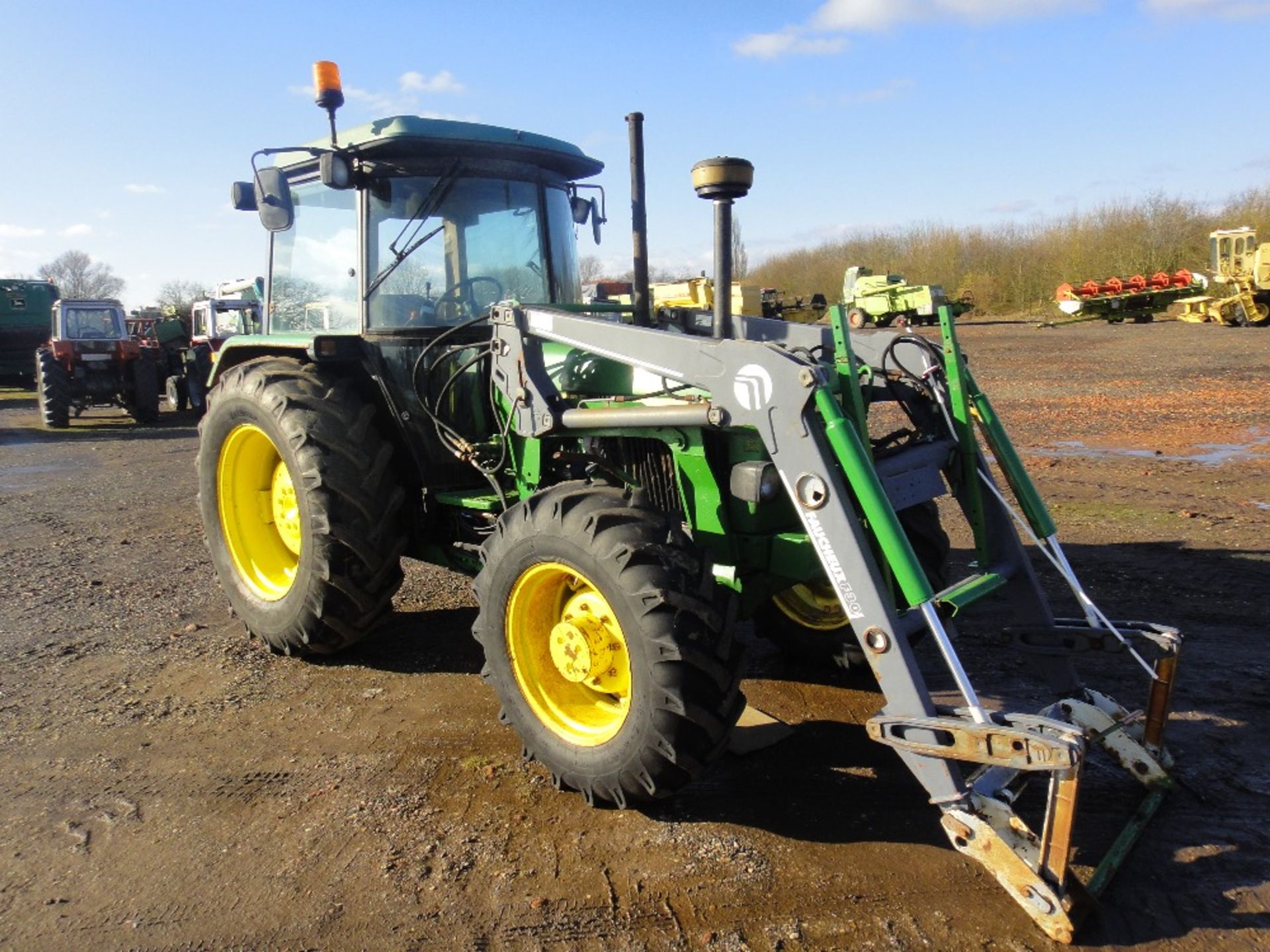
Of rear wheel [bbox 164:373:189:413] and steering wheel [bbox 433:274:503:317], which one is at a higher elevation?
steering wheel [bbox 433:274:503:317]

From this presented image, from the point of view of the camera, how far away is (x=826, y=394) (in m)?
3.05

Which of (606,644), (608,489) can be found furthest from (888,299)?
(606,644)

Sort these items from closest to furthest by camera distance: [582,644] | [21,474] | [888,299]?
[582,644] → [21,474] → [888,299]

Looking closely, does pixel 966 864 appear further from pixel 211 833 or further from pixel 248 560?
pixel 248 560

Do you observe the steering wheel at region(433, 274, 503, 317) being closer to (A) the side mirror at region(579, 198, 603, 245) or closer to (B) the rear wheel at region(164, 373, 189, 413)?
(A) the side mirror at region(579, 198, 603, 245)

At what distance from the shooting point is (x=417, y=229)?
4617mm

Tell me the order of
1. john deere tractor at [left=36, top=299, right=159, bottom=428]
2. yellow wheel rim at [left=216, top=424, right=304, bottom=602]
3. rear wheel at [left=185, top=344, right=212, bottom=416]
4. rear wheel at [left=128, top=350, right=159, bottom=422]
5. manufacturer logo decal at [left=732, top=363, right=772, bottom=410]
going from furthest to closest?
rear wheel at [left=185, top=344, right=212, bottom=416]
rear wheel at [left=128, top=350, right=159, bottom=422]
john deere tractor at [left=36, top=299, right=159, bottom=428]
yellow wheel rim at [left=216, top=424, right=304, bottom=602]
manufacturer logo decal at [left=732, top=363, right=772, bottom=410]

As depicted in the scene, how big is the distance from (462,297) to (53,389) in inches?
564

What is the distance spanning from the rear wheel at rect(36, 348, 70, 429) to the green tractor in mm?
12808

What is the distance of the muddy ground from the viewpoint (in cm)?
281

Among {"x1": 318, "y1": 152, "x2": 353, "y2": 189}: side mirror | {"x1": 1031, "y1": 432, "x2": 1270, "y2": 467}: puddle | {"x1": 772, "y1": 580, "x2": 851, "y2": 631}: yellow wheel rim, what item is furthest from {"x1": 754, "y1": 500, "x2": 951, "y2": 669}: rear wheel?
{"x1": 1031, "y1": 432, "x2": 1270, "y2": 467}: puddle

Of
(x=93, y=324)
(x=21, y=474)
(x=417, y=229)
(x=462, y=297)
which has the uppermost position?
(x=93, y=324)

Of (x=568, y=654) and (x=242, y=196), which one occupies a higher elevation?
(x=242, y=196)

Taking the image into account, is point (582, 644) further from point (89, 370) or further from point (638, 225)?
point (89, 370)
